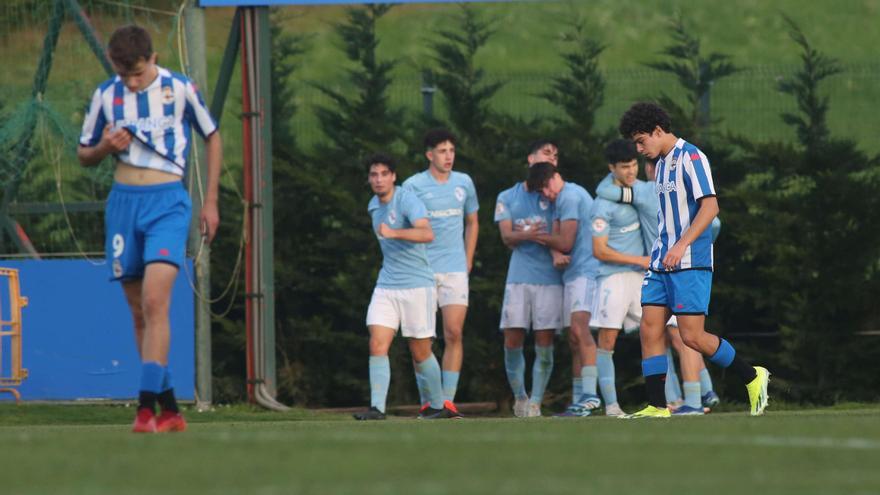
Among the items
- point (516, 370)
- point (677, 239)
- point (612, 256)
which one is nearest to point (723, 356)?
point (677, 239)

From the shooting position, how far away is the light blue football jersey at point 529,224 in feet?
46.2

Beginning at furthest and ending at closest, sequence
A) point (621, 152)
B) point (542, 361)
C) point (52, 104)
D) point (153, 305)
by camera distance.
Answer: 1. point (52, 104)
2. point (542, 361)
3. point (621, 152)
4. point (153, 305)

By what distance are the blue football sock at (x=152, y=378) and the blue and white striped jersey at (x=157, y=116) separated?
0.96 meters

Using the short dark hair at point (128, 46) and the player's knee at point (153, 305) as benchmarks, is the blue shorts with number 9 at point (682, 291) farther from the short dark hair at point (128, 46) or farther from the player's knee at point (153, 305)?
the short dark hair at point (128, 46)

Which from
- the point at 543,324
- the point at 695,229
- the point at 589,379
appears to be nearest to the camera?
the point at 695,229

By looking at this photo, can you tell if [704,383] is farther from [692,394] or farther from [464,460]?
[464,460]

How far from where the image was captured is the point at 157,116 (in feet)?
29.3

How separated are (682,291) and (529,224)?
3.75m

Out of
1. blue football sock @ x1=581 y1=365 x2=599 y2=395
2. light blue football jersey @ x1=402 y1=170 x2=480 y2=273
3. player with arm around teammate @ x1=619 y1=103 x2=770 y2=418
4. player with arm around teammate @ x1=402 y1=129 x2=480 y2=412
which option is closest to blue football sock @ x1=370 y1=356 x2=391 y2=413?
player with arm around teammate @ x1=402 y1=129 x2=480 y2=412

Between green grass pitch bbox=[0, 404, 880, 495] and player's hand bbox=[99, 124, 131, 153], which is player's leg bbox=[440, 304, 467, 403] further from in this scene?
player's hand bbox=[99, 124, 131, 153]

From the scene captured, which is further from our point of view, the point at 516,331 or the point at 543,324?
the point at 516,331

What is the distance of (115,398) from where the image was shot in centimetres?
1469

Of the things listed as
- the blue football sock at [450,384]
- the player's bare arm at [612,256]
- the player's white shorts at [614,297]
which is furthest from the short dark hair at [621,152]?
the blue football sock at [450,384]

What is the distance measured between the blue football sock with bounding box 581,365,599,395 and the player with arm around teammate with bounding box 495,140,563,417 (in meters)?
0.50
